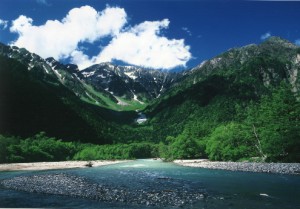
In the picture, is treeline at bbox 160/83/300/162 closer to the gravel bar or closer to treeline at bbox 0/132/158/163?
the gravel bar

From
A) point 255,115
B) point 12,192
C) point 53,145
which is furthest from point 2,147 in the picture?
point 255,115

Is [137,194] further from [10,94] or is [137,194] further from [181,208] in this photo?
[10,94]

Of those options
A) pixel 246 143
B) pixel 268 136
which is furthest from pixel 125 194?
pixel 246 143

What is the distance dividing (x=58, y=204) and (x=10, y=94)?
7175 inches

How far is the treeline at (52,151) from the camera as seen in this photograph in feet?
303

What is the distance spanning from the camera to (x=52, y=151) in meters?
113

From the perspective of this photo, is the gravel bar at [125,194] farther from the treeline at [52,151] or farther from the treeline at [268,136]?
the treeline at [52,151]

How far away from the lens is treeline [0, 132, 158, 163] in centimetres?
9222

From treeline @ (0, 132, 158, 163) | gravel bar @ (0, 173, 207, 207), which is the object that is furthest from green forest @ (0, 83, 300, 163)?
gravel bar @ (0, 173, 207, 207)

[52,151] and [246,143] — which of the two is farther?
[52,151]

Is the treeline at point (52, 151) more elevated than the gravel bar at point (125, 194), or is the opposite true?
the treeline at point (52, 151)

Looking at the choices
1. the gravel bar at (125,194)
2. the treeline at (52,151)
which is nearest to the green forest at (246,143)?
the treeline at (52,151)

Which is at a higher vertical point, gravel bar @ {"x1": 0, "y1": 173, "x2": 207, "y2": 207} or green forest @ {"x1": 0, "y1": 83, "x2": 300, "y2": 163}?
green forest @ {"x1": 0, "y1": 83, "x2": 300, "y2": 163}

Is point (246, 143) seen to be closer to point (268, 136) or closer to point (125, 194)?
point (268, 136)
